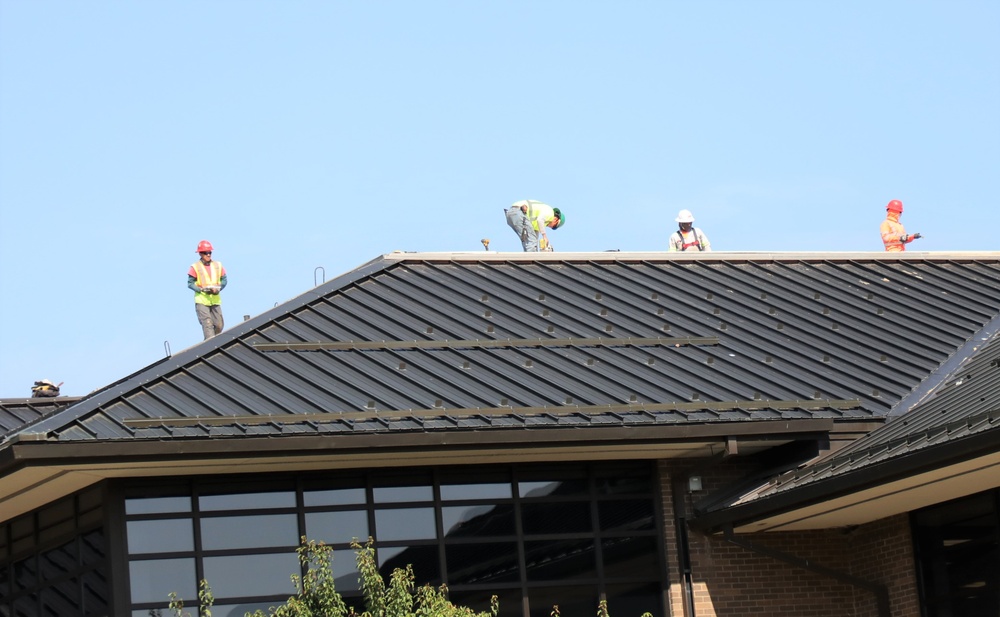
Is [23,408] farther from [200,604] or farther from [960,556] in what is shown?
[960,556]

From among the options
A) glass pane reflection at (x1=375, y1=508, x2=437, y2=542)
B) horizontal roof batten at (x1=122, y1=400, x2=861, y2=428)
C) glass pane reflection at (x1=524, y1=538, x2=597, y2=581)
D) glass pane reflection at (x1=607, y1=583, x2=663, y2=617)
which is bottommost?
glass pane reflection at (x1=607, y1=583, x2=663, y2=617)

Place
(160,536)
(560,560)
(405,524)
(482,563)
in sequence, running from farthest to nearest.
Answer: (560,560) < (482,563) < (405,524) < (160,536)

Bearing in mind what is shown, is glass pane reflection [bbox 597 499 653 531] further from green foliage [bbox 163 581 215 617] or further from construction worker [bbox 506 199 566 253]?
construction worker [bbox 506 199 566 253]

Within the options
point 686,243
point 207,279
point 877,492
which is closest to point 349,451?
point 877,492

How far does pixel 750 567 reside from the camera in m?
18.0

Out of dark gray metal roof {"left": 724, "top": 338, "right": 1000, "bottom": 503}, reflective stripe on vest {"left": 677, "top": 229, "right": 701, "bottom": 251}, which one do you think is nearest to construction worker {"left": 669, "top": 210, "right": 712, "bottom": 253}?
reflective stripe on vest {"left": 677, "top": 229, "right": 701, "bottom": 251}

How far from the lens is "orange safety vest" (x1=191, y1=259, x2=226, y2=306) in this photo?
73.3ft

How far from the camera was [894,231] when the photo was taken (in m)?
25.3

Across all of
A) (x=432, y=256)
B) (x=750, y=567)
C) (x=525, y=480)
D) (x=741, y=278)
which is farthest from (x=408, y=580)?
(x=741, y=278)

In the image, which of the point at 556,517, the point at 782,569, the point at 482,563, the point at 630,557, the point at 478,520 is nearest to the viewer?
the point at 482,563

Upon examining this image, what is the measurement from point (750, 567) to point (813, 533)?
0.87 metres

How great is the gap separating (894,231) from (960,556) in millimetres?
9456

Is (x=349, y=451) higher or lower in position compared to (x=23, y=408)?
lower

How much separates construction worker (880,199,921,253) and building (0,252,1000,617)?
4.89 m
